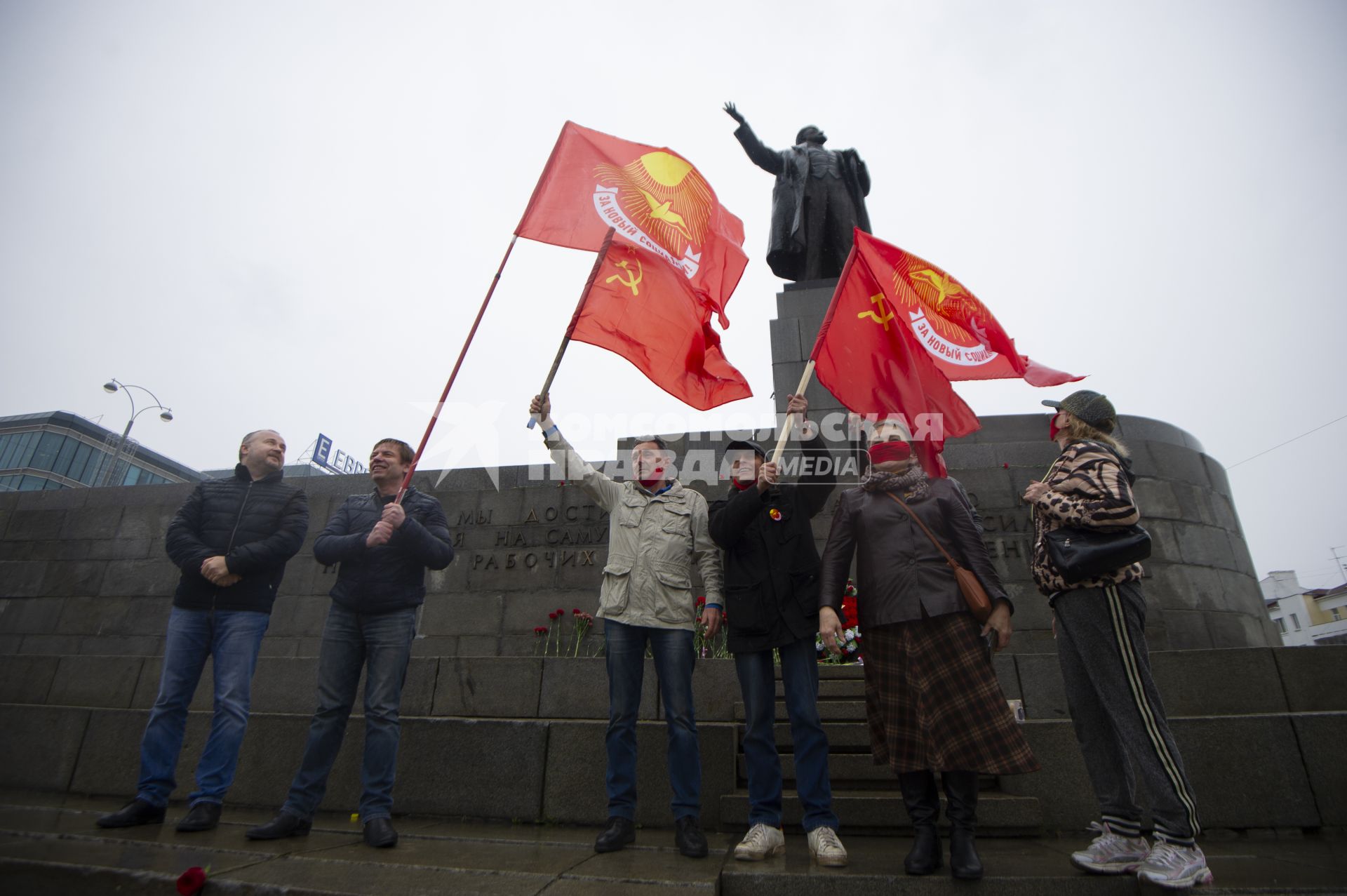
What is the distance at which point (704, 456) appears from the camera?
8578mm

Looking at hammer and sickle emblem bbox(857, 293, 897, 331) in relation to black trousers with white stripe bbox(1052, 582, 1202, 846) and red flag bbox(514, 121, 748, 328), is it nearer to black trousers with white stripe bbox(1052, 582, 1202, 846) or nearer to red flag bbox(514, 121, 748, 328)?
red flag bbox(514, 121, 748, 328)

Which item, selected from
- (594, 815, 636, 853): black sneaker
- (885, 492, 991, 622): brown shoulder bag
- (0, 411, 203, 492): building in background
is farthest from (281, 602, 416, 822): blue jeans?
(0, 411, 203, 492): building in background

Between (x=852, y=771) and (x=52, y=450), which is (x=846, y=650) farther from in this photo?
(x=52, y=450)

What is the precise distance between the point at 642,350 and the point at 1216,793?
4.49 m

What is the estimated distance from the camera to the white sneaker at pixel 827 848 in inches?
123

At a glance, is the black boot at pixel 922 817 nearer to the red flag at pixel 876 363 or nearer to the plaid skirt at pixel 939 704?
the plaid skirt at pixel 939 704

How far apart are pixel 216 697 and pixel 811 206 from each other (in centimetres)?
971

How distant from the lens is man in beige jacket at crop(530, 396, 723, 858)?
3.66 metres

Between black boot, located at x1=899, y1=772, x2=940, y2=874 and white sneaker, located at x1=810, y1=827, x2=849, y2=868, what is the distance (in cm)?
27

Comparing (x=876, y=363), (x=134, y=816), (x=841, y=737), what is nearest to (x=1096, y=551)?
(x=876, y=363)

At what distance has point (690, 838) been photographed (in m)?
3.50

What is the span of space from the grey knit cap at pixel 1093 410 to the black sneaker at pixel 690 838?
286 centimetres

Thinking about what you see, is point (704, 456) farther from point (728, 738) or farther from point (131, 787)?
point (131, 787)

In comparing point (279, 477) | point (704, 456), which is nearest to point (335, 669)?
point (279, 477)
